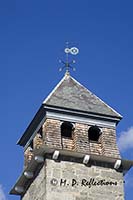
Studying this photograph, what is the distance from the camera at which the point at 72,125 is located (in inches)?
1098

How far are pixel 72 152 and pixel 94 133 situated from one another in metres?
2.40

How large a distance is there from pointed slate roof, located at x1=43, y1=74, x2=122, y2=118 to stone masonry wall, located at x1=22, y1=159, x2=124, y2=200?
257cm

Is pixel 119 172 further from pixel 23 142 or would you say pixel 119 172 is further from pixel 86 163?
pixel 23 142

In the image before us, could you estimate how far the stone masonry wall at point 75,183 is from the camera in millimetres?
25906

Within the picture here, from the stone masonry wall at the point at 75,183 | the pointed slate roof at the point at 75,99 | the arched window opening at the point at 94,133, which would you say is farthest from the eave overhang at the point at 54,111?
the stone masonry wall at the point at 75,183

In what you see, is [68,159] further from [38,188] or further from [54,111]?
[54,111]

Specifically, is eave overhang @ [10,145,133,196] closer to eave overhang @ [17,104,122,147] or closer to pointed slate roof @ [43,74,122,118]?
eave overhang @ [17,104,122,147]

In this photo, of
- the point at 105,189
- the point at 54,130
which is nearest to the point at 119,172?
the point at 105,189

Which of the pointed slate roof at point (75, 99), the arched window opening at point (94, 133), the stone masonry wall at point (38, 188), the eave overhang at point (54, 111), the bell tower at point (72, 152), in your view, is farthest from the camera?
the arched window opening at point (94, 133)

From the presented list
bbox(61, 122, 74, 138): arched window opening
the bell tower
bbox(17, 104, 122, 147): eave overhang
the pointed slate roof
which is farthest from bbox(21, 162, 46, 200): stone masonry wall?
the pointed slate roof

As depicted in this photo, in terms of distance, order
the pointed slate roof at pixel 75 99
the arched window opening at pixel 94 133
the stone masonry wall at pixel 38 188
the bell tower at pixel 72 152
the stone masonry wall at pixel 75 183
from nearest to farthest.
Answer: the stone masonry wall at pixel 75 183
the stone masonry wall at pixel 38 188
the bell tower at pixel 72 152
the pointed slate roof at pixel 75 99
the arched window opening at pixel 94 133

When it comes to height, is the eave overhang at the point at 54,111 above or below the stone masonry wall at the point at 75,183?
above

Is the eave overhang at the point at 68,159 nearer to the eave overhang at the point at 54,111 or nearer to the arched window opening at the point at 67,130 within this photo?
the arched window opening at the point at 67,130

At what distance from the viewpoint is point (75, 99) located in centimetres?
2889
